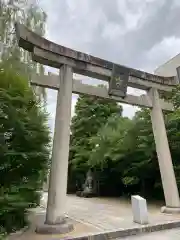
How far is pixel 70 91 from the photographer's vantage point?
24.0 ft

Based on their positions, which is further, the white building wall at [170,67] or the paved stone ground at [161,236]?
the white building wall at [170,67]

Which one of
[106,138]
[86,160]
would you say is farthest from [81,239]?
[86,160]

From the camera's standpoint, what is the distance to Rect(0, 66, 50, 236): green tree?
5508mm

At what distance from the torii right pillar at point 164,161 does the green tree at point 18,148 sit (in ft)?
14.4

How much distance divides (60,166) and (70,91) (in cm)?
222

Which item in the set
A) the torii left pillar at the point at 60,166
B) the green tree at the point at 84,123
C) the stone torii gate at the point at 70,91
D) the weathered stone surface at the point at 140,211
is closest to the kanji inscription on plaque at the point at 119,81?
the stone torii gate at the point at 70,91

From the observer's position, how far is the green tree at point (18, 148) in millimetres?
5508

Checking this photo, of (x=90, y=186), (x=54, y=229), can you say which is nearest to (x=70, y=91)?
(x=54, y=229)

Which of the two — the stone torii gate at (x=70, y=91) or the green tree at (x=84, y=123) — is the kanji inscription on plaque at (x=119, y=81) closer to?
the stone torii gate at (x=70, y=91)

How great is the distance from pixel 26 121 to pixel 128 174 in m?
7.51

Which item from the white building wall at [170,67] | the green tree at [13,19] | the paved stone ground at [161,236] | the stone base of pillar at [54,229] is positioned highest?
the white building wall at [170,67]

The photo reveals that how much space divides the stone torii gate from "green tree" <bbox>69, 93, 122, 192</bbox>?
25.3 ft

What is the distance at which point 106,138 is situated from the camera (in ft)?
41.6

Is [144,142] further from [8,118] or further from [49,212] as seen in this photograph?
[8,118]
